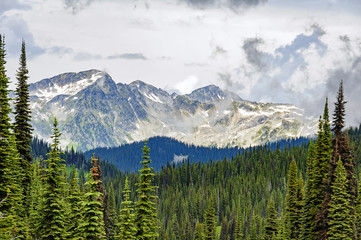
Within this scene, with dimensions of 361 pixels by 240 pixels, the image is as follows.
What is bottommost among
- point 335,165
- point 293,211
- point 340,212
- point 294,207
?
point 340,212

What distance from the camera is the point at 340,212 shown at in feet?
147

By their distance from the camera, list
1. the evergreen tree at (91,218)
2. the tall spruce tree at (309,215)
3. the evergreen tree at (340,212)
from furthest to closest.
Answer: the tall spruce tree at (309,215) → the evergreen tree at (340,212) → the evergreen tree at (91,218)

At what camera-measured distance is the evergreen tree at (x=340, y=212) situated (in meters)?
44.3

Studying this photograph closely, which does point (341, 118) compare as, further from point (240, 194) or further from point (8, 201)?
point (240, 194)

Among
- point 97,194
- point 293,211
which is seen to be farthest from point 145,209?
point 293,211

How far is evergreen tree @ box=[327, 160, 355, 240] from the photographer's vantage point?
44.3 meters

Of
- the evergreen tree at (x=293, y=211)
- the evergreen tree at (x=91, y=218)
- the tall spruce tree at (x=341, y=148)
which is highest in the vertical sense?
the tall spruce tree at (x=341, y=148)

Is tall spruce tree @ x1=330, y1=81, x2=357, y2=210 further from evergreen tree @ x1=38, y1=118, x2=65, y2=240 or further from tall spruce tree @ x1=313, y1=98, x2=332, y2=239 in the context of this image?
evergreen tree @ x1=38, y1=118, x2=65, y2=240

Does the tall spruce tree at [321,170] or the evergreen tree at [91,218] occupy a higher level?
the tall spruce tree at [321,170]

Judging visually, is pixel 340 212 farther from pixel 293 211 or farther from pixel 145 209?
pixel 293 211

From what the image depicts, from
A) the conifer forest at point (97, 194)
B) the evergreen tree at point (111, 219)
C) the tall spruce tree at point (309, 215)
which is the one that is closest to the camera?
the conifer forest at point (97, 194)

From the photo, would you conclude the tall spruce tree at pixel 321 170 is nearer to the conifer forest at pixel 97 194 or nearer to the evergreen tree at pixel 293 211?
the conifer forest at pixel 97 194

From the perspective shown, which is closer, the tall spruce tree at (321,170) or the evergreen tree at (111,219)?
the tall spruce tree at (321,170)

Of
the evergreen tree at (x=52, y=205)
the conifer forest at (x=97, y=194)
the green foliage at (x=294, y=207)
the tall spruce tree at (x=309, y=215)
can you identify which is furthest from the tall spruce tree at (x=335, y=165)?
the evergreen tree at (x=52, y=205)
